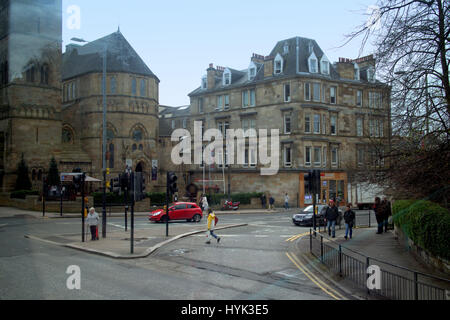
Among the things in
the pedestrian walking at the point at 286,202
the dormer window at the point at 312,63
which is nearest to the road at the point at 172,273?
the pedestrian walking at the point at 286,202

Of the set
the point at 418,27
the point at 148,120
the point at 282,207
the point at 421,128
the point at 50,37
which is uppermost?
the point at 50,37

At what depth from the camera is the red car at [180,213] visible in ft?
99.4

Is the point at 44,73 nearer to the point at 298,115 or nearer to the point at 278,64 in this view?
the point at 278,64

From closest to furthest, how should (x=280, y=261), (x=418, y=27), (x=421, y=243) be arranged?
(x=418, y=27) < (x=421, y=243) < (x=280, y=261)

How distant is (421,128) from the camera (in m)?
12.1

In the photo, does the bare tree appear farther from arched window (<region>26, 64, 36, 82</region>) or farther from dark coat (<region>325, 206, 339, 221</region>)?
arched window (<region>26, 64, 36, 82</region>)

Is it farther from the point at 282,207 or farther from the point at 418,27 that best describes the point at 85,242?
the point at 282,207

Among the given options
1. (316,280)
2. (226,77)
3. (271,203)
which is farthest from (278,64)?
(316,280)

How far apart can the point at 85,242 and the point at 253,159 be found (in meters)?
34.2

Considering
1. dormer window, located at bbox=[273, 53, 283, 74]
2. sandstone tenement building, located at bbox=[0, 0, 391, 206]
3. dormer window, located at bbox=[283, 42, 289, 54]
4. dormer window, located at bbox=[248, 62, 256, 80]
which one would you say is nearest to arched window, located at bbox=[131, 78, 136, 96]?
sandstone tenement building, located at bbox=[0, 0, 391, 206]

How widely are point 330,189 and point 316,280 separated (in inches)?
1612

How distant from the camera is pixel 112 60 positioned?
5469 cm
